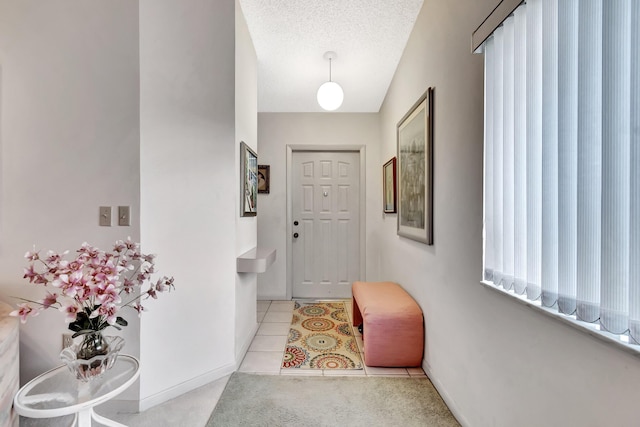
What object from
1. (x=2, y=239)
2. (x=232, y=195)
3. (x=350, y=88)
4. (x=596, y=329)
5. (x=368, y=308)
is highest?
(x=350, y=88)

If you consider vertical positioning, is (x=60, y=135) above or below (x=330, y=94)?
below

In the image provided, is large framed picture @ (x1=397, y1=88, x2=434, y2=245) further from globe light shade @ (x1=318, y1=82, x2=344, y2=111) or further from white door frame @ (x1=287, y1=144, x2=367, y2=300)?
white door frame @ (x1=287, y1=144, x2=367, y2=300)

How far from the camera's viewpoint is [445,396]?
1.66m

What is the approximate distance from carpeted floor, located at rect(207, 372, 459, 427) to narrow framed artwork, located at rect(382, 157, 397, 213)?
5.43 feet

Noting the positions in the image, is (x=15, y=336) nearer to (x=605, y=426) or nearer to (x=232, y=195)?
(x=232, y=195)

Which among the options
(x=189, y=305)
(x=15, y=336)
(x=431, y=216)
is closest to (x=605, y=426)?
(x=431, y=216)

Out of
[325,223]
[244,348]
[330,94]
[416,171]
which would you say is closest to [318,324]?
[244,348]

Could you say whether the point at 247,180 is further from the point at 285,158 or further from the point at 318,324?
the point at 318,324

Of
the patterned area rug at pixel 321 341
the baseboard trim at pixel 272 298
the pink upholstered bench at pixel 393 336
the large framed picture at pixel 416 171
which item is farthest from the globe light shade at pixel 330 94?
the baseboard trim at pixel 272 298

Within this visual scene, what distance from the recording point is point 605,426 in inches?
28.3

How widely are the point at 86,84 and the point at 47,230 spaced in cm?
Answer: 86

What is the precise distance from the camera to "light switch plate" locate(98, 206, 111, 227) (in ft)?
5.15

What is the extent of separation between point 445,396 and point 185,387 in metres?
1.60

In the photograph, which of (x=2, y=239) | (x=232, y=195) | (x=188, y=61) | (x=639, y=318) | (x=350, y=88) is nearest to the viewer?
(x=639, y=318)
